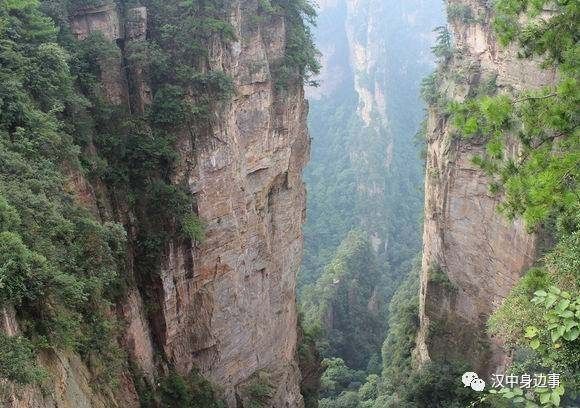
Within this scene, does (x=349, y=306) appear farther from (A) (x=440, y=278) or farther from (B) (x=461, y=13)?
(B) (x=461, y=13)

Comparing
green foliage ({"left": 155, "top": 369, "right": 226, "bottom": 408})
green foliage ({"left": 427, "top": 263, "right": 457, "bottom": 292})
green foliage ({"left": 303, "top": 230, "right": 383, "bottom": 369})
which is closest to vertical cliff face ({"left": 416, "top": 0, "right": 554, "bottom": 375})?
green foliage ({"left": 427, "top": 263, "right": 457, "bottom": 292})

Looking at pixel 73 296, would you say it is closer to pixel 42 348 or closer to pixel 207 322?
pixel 42 348

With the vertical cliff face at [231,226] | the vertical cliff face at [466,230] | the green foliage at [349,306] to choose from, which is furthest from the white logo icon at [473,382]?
the green foliage at [349,306]

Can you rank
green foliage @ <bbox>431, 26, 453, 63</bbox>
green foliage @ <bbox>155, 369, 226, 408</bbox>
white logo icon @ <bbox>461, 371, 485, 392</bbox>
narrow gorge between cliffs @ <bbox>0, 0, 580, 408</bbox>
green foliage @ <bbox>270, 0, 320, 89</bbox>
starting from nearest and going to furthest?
white logo icon @ <bbox>461, 371, 485, 392</bbox> → narrow gorge between cliffs @ <bbox>0, 0, 580, 408</bbox> → green foliage @ <bbox>155, 369, 226, 408</bbox> → green foliage @ <bbox>270, 0, 320, 89</bbox> → green foliage @ <bbox>431, 26, 453, 63</bbox>

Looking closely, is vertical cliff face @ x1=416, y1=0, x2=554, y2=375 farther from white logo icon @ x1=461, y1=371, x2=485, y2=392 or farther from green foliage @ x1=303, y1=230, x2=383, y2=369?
white logo icon @ x1=461, y1=371, x2=485, y2=392

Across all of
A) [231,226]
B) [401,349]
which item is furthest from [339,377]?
[231,226]

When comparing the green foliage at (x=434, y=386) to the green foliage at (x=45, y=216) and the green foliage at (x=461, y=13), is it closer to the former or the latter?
the green foliage at (x=461, y=13)
